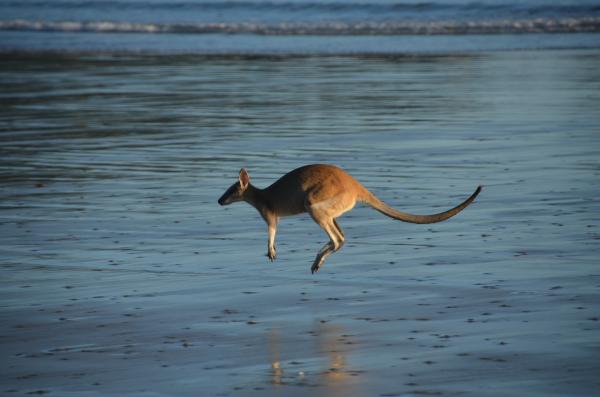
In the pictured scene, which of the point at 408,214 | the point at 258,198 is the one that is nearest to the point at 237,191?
the point at 258,198

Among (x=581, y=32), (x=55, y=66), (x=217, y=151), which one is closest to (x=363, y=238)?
(x=217, y=151)

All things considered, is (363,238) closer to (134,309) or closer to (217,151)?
(134,309)

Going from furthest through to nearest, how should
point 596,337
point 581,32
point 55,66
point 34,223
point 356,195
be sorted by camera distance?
point 581,32
point 55,66
point 34,223
point 356,195
point 596,337

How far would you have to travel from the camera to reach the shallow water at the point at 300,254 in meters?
6.09

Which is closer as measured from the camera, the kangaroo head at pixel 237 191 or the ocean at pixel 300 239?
the ocean at pixel 300 239

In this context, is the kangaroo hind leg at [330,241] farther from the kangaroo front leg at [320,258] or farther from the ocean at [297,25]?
the ocean at [297,25]

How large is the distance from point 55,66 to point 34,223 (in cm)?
1887

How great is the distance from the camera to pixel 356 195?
339 inches

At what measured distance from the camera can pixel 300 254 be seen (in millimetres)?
9086

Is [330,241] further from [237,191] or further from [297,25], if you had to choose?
[297,25]

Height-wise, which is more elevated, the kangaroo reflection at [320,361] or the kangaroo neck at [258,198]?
the kangaroo neck at [258,198]

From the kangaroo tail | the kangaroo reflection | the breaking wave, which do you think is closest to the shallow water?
the kangaroo reflection

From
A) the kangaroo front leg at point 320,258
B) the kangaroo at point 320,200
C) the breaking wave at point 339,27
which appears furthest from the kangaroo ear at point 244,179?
the breaking wave at point 339,27

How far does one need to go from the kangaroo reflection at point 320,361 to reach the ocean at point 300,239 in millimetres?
20
